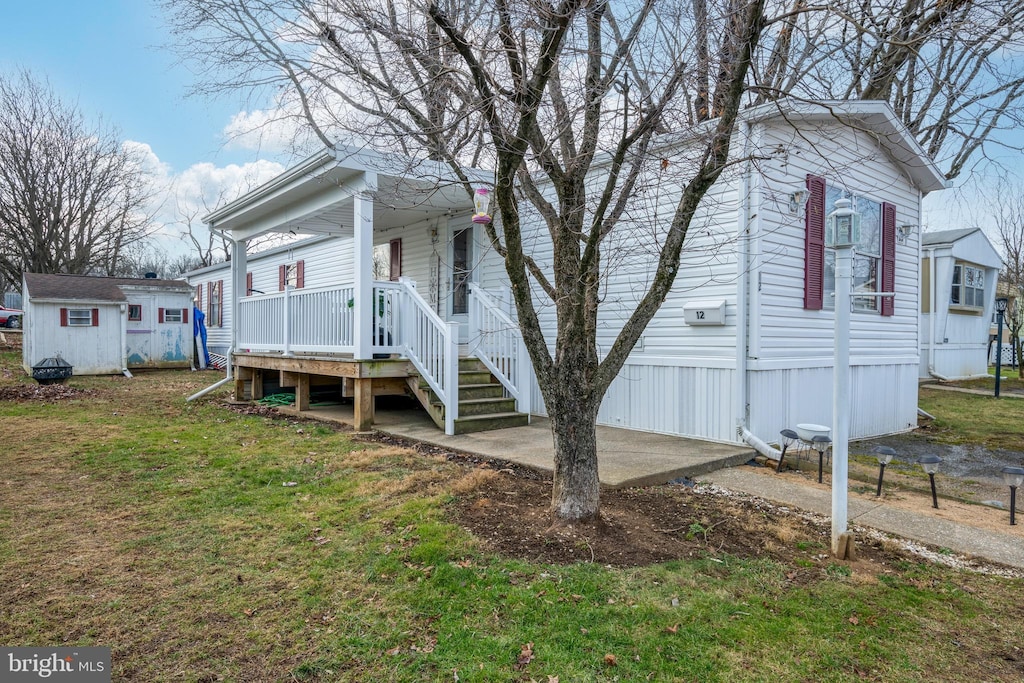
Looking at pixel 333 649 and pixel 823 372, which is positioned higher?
pixel 823 372

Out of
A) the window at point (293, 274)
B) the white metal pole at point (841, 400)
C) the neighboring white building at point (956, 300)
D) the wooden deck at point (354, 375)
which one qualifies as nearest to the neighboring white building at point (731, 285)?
the wooden deck at point (354, 375)

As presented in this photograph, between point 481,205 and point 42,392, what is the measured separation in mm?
10813

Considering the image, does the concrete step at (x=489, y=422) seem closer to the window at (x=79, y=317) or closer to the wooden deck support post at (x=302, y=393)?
the wooden deck support post at (x=302, y=393)

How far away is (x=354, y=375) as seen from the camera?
722 centimetres

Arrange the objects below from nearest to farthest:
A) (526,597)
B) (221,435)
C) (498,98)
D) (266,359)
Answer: (526,597)
(498,98)
(221,435)
(266,359)

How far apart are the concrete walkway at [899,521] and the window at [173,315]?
17851mm

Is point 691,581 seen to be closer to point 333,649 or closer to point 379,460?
point 333,649

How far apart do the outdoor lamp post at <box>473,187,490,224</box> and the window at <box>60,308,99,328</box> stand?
14.8 m

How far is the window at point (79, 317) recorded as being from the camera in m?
14.8

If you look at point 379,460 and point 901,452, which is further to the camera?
point 901,452

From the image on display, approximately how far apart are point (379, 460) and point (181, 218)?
1059 inches

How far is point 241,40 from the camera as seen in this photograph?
5.45 meters

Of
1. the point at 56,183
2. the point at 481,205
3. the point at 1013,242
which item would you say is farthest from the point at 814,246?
the point at 56,183

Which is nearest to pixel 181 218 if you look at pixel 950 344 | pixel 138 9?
pixel 138 9
